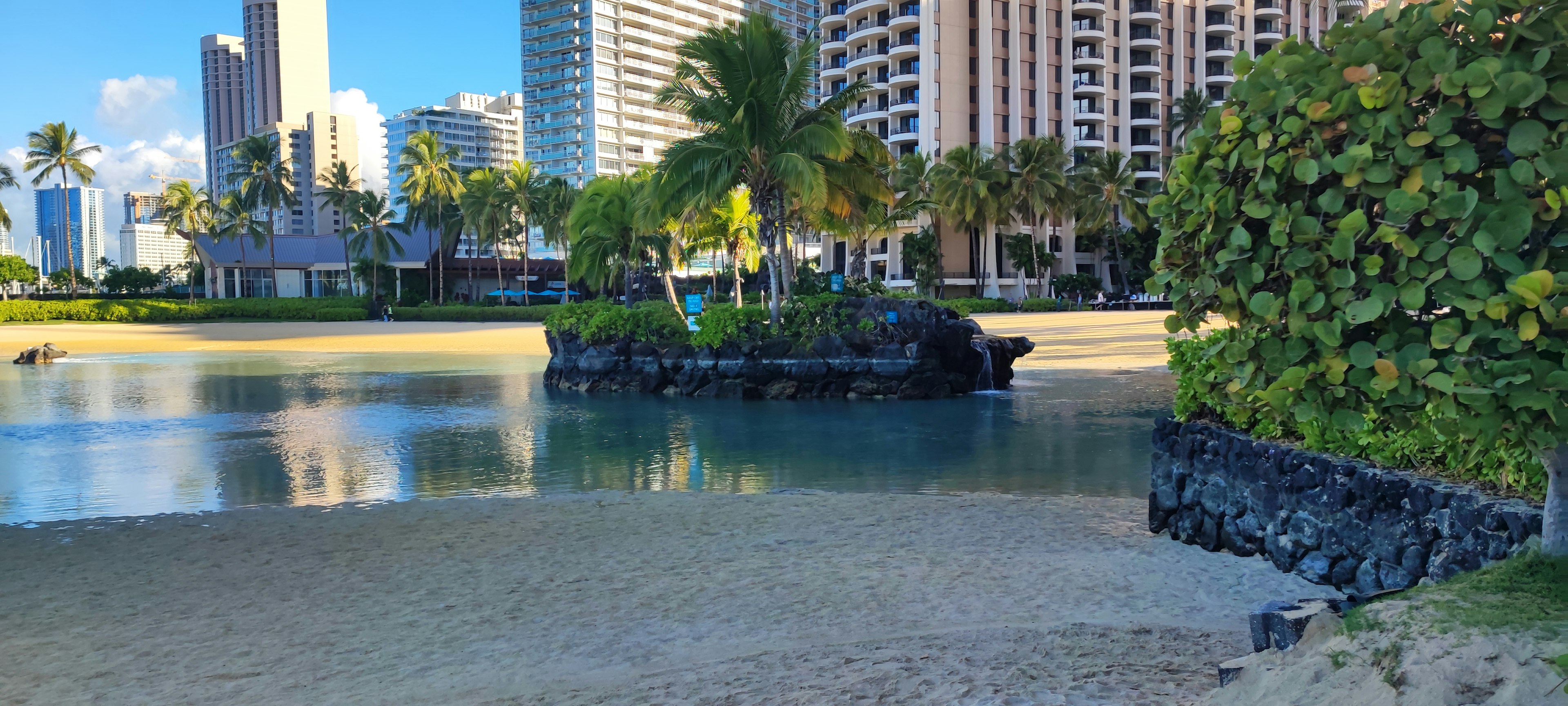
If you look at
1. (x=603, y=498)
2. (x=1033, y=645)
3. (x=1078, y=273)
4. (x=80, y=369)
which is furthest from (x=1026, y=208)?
(x=1033, y=645)

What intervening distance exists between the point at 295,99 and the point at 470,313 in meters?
139

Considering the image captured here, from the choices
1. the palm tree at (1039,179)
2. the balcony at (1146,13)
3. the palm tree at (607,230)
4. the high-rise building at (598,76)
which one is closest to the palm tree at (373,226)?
the palm tree at (607,230)

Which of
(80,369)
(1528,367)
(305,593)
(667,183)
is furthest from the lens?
(80,369)

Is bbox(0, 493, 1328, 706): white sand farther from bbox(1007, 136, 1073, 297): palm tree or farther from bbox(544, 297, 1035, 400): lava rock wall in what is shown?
bbox(1007, 136, 1073, 297): palm tree

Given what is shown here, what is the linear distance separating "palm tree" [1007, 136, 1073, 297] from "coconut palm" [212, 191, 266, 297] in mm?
48848

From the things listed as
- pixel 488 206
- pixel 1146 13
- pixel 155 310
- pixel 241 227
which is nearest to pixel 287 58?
pixel 241 227

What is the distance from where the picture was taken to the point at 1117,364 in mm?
27641

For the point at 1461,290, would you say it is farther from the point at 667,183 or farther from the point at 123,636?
the point at 667,183

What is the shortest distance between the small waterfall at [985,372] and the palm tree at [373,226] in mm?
50941

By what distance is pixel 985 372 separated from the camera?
23.2 meters

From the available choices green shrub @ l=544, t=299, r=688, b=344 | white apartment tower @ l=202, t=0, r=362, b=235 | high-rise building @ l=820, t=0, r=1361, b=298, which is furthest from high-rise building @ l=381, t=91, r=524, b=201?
green shrub @ l=544, t=299, r=688, b=344

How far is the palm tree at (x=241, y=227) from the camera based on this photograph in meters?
67.9

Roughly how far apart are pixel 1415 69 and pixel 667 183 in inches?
751

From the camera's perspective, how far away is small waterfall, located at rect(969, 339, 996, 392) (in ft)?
75.9
